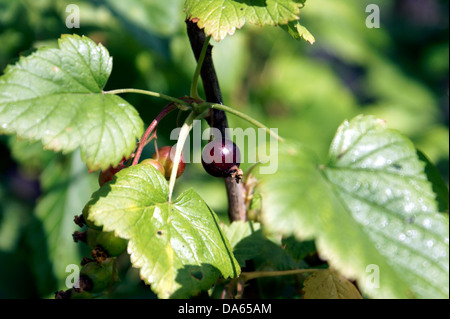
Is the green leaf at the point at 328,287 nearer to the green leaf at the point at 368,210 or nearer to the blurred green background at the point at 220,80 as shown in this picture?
the green leaf at the point at 368,210

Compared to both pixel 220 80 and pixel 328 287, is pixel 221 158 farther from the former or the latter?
pixel 220 80

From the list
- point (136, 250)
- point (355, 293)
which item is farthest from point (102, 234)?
point (355, 293)

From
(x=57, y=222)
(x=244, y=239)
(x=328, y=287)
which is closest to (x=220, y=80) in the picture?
(x=57, y=222)

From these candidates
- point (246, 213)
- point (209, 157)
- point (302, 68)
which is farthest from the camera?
point (302, 68)

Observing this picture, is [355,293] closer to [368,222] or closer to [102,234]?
[368,222]

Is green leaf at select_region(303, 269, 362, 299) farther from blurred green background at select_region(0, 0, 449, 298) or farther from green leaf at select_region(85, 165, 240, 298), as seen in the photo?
blurred green background at select_region(0, 0, 449, 298)

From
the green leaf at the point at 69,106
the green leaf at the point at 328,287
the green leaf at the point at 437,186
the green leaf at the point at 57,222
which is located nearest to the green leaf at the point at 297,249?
the green leaf at the point at 328,287

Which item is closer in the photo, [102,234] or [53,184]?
[102,234]
